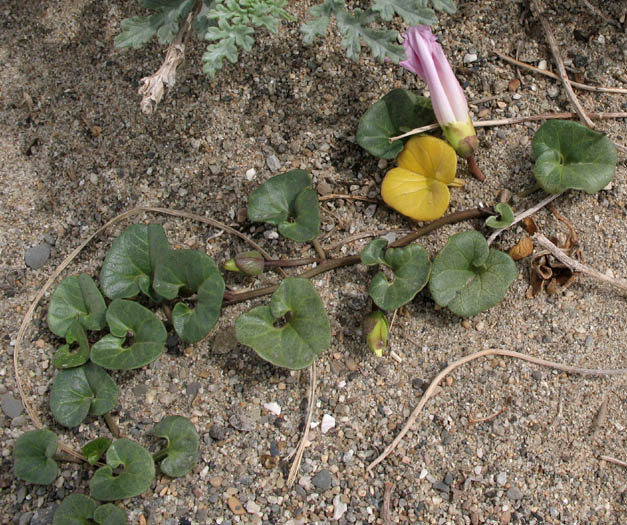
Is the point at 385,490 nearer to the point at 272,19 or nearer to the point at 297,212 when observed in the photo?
the point at 297,212

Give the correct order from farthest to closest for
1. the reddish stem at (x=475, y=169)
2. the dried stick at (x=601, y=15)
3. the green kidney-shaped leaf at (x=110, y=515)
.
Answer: the dried stick at (x=601, y=15) → the reddish stem at (x=475, y=169) → the green kidney-shaped leaf at (x=110, y=515)

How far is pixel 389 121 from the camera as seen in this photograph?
225 cm

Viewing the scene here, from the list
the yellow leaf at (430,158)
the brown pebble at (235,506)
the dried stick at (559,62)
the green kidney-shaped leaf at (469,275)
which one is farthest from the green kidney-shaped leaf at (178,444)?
the dried stick at (559,62)

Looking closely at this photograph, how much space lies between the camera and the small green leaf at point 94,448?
6.77 ft

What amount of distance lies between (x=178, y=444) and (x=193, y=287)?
0.49m

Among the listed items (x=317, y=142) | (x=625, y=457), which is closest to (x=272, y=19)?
(x=317, y=142)

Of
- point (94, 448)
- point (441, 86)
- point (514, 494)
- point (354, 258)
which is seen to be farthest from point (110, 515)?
point (441, 86)

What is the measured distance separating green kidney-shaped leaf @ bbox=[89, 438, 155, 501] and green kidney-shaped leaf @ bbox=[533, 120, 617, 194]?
4.92 feet

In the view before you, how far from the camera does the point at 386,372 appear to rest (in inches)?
84.7

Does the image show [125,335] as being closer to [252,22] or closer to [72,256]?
[72,256]

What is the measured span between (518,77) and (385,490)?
1482 millimetres

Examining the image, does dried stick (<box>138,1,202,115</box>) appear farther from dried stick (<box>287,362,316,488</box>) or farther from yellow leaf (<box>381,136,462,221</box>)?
dried stick (<box>287,362,316,488</box>)

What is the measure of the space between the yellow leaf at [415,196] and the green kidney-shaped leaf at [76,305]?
992 mm

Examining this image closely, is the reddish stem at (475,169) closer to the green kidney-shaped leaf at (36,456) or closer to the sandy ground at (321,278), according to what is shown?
the sandy ground at (321,278)
